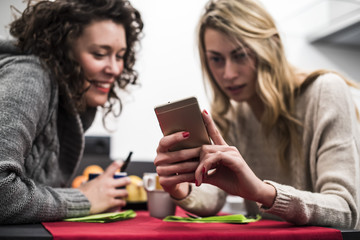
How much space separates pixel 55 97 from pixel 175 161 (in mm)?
415

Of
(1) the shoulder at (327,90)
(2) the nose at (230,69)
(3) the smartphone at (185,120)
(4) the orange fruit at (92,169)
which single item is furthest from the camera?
(4) the orange fruit at (92,169)

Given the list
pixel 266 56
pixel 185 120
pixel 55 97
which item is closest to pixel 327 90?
pixel 266 56

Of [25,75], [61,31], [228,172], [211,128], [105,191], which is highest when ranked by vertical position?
[61,31]

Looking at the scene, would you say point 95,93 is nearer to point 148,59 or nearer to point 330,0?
point 148,59

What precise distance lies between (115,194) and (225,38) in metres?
0.59

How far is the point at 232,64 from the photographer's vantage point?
117 centimetres

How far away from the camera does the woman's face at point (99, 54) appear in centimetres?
112

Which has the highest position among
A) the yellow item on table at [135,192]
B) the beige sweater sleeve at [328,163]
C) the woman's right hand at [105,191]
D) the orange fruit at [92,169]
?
the beige sweater sleeve at [328,163]

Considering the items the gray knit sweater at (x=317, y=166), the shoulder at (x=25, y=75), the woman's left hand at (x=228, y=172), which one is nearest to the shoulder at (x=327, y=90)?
the gray knit sweater at (x=317, y=166)

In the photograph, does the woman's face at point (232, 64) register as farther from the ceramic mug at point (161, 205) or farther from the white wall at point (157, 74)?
the white wall at point (157, 74)

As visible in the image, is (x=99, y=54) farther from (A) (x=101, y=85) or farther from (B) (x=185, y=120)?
(B) (x=185, y=120)

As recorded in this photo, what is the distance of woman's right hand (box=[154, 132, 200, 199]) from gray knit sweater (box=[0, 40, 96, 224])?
0.26 meters

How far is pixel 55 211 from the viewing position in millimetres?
820

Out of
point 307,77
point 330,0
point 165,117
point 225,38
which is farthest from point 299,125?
point 330,0
